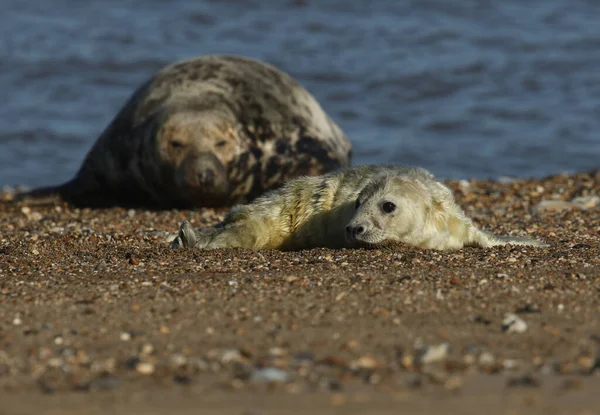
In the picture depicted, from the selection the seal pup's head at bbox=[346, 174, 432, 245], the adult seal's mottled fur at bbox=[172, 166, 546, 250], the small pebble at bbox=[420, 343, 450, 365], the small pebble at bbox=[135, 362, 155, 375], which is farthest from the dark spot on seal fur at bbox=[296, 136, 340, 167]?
the small pebble at bbox=[135, 362, 155, 375]

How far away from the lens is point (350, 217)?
18.2ft

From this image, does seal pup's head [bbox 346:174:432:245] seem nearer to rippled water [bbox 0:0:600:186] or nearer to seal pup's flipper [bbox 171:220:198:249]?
seal pup's flipper [bbox 171:220:198:249]

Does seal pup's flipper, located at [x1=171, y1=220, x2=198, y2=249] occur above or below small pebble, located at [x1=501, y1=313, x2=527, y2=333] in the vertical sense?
below

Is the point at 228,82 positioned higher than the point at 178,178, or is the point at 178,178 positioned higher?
the point at 228,82

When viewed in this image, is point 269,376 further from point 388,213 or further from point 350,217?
point 350,217

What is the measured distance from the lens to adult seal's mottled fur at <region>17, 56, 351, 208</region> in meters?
8.34

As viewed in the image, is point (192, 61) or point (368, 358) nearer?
point (368, 358)

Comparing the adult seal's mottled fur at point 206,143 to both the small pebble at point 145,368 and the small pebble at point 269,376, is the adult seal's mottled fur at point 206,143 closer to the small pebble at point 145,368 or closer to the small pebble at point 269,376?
the small pebble at point 145,368

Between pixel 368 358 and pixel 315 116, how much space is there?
18.9ft

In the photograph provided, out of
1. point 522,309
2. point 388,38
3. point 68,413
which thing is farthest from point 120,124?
point 388,38

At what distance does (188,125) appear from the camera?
8375mm

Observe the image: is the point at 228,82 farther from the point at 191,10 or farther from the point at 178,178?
the point at 191,10

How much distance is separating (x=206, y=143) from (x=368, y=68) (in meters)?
6.92

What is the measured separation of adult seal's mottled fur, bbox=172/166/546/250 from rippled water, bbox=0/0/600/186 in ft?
17.3
